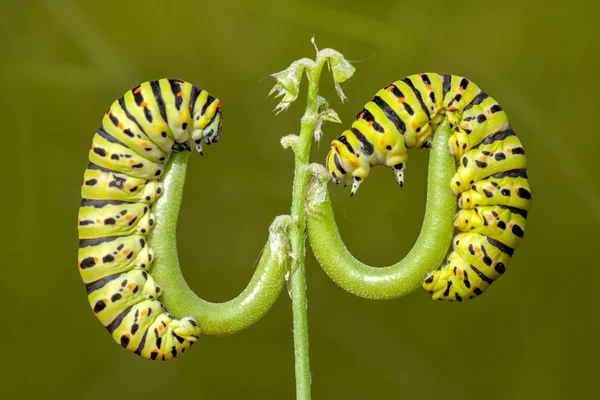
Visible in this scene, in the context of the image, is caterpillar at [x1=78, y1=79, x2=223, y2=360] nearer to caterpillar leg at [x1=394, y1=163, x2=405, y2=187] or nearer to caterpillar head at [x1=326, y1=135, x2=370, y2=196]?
caterpillar head at [x1=326, y1=135, x2=370, y2=196]

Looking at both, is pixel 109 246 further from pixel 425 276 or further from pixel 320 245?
pixel 425 276

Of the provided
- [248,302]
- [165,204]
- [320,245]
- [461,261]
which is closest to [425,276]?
[461,261]

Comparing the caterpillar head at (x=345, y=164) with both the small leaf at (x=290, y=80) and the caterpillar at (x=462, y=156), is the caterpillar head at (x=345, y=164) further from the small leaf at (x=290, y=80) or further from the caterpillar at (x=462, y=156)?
the small leaf at (x=290, y=80)

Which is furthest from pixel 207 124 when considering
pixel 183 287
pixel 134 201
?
pixel 183 287

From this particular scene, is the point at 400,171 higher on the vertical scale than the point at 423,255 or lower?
higher

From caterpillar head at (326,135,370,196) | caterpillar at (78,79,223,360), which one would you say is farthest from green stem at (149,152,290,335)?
caterpillar head at (326,135,370,196)

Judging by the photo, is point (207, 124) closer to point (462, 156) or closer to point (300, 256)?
point (300, 256)

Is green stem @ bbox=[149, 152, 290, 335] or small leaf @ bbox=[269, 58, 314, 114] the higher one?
small leaf @ bbox=[269, 58, 314, 114]
